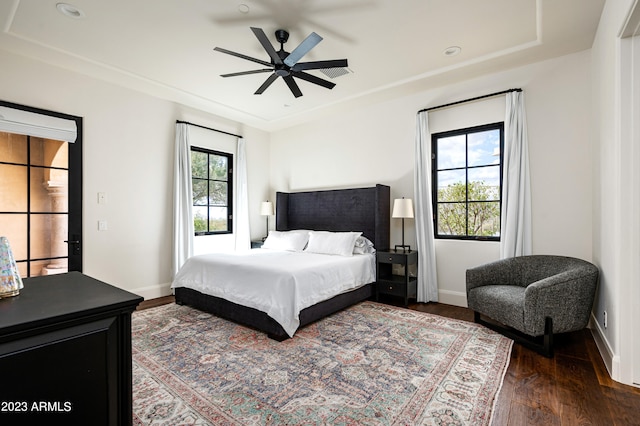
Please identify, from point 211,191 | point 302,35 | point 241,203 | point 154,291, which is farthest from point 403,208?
point 154,291

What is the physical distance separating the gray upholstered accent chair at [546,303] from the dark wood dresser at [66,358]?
2.90m

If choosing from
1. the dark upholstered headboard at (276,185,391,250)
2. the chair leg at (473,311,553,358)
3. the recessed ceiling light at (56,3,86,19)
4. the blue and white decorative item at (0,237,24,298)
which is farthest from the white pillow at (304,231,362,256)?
the recessed ceiling light at (56,3,86,19)

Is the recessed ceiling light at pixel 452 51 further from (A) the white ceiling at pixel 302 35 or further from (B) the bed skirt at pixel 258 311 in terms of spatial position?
(B) the bed skirt at pixel 258 311

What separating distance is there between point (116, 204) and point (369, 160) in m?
3.62

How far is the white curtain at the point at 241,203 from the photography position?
5.50 metres

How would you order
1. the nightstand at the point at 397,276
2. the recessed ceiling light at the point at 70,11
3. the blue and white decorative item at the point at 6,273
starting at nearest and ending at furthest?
the blue and white decorative item at the point at 6,273 < the recessed ceiling light at the point at 70,11 < the nightstand at the point at 397,276

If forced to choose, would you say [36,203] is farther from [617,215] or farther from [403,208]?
[617,215]

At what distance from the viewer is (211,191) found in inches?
207

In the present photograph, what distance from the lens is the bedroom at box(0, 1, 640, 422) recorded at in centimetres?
237

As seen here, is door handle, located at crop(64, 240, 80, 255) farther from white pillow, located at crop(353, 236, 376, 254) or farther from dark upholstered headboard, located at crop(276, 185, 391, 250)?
white pillow, located at crop(353, 236, 376, 254)

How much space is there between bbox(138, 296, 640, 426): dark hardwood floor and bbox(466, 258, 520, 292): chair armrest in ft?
2.28

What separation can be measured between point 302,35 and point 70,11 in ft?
6.60

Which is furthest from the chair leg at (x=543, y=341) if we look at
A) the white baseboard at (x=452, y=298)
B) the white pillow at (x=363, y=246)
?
the white pillow at (x=363, y=246)

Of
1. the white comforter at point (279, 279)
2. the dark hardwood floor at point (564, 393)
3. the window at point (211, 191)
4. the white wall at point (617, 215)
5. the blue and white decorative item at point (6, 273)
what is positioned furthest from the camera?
the window at point (211, 191)
